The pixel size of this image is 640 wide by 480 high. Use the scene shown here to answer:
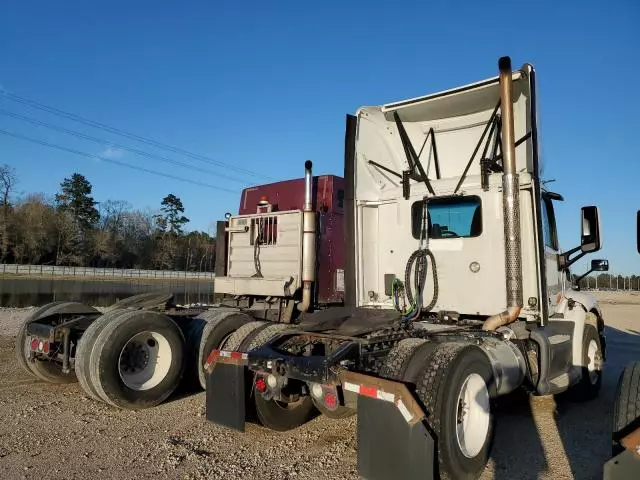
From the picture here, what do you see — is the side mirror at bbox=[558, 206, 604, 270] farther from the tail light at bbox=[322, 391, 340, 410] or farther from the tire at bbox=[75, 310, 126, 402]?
the tire at bbox=[75, 310, 126, 402]

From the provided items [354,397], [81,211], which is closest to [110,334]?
[354,397]

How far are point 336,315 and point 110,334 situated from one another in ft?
8.73

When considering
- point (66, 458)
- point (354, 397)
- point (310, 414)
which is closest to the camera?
point (354, 397)

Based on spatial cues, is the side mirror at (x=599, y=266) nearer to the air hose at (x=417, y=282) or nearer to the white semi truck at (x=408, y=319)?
the white semi truck at (x=408, y=319)

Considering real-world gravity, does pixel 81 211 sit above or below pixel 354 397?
above

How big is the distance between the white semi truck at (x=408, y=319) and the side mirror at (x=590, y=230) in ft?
0.05

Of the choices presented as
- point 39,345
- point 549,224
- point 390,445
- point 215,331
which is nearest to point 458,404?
point 390,445

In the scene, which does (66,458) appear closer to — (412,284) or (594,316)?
(412,284)

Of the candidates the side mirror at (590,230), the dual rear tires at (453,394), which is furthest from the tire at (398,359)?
the side mirror at (590,230)

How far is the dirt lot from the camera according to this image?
442cm

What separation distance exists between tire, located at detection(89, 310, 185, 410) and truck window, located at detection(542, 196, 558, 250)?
480cm

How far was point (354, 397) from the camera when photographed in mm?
4191

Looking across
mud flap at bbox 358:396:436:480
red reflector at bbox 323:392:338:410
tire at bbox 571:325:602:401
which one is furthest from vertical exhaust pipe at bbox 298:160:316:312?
mud flap at bbox 358:396:436:480

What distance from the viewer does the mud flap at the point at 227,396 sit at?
469cm
